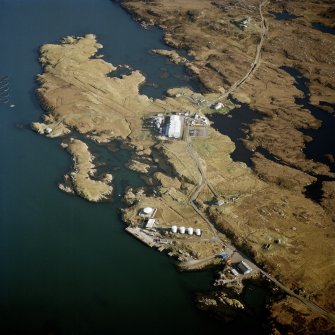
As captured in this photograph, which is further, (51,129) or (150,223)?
(51,129)

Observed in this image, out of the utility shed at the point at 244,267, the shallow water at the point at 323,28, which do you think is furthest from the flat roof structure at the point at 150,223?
the shallow water at the point at 323,28

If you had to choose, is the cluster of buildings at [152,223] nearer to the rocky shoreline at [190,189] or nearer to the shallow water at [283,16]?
the rocky shoreline at [190,189]

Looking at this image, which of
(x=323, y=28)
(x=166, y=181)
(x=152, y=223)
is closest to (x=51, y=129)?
(x=166, y=181)

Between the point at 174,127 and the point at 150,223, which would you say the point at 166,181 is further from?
the point at 174,127

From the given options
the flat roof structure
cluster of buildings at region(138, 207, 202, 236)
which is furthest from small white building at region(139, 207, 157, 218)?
the flat roof structure

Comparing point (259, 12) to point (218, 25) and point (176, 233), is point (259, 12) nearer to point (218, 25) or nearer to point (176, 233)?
point (218, 25)

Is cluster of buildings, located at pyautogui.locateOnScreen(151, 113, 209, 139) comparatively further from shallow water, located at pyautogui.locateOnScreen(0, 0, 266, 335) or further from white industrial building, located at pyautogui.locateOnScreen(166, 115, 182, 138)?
shallow water, located at pyautogui.locateOnScreen(0, 0, 266, 335)

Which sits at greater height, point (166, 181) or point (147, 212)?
point (166, 181)
